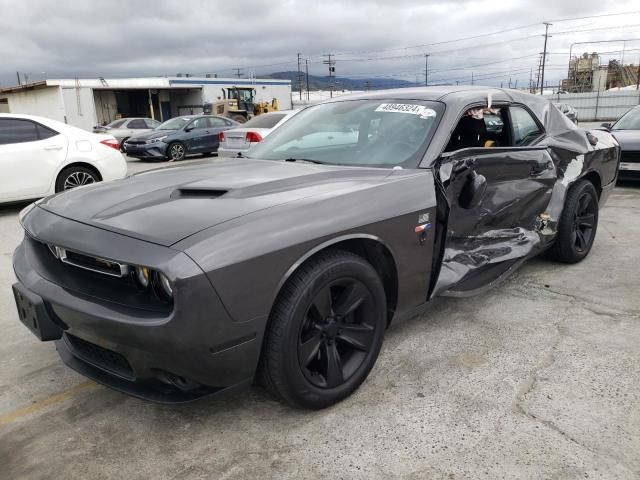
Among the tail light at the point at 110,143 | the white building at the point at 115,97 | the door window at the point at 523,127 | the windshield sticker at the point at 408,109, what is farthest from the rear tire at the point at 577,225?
the white building at the point at 115,97

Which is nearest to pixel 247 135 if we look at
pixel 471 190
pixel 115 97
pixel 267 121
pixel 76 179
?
pixel 267 121

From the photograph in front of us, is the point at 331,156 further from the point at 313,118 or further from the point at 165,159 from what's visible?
the point at 165,159

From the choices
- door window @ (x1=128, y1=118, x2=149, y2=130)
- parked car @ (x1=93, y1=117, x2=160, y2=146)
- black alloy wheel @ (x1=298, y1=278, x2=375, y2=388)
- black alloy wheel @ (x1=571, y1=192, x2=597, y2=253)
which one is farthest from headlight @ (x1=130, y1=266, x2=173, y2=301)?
door window @ (x1=128, y1=118, x2=149, y2=130)

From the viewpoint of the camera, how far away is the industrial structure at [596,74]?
2181 inches

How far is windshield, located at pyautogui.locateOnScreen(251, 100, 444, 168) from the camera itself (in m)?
3.04

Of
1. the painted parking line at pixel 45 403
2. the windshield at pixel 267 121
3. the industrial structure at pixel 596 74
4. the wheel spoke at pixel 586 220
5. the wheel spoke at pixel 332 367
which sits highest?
the industrial structure at pixel 596 74

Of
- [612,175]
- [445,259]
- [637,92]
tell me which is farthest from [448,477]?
[637,92]

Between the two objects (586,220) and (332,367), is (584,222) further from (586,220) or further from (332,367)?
(332,367)

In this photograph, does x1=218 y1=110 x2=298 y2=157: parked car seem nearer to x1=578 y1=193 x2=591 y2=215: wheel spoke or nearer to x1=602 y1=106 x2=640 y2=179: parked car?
x1=602 y1=106 x2=640 y2=179: parked car

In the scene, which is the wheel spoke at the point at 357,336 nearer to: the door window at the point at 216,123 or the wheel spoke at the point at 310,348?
the wheel spoke at the point at 310,348

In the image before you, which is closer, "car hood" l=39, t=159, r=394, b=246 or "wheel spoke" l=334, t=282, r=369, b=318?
"car hood" l=39, t=159, r=394, b=246

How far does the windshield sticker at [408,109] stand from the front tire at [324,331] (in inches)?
46.4

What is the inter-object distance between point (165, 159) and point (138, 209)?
44.6ft

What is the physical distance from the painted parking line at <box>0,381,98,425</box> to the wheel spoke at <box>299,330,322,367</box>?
49.2 inches
